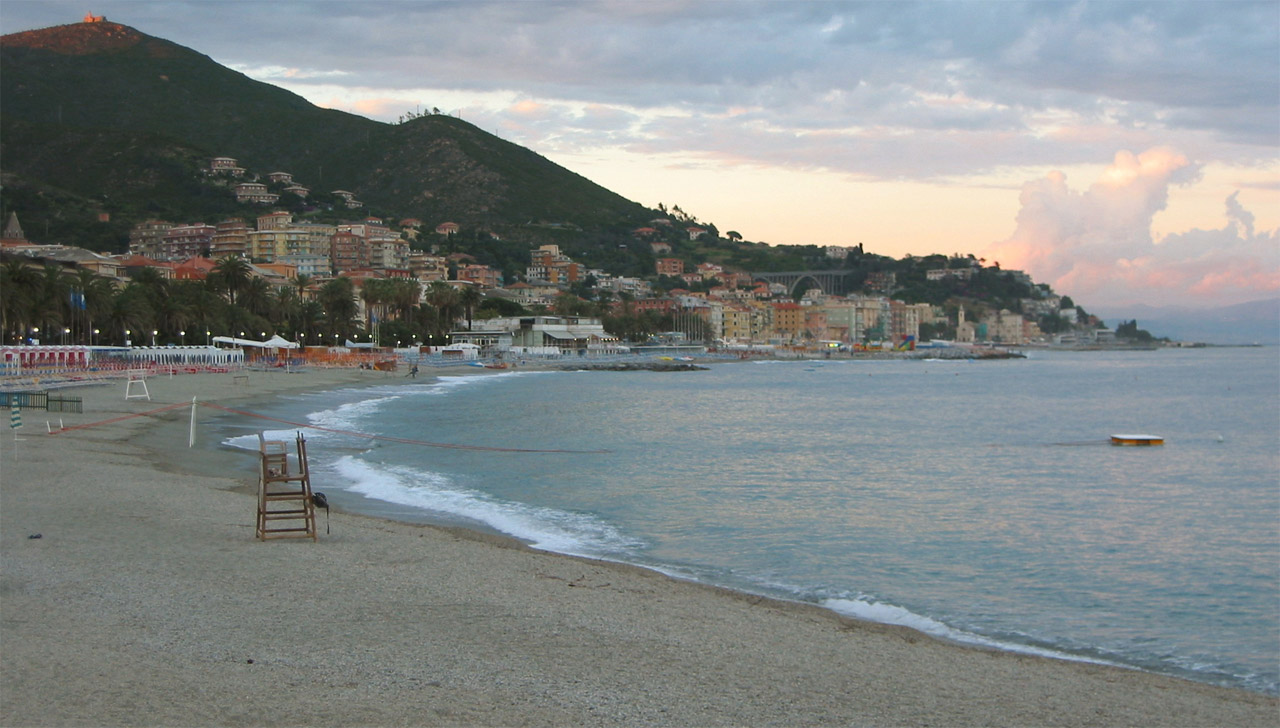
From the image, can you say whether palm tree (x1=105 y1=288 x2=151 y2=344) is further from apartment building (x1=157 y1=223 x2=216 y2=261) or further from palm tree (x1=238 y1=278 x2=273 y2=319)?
apartment building (x1=157 y1=223 x2=216 y2=261)

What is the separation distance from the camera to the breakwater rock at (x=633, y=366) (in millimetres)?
102562

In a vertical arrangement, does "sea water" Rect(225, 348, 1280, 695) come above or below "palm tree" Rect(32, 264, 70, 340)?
below

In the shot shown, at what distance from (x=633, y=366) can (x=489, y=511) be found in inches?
3487

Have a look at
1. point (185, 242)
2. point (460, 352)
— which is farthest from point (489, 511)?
point (185, 242)

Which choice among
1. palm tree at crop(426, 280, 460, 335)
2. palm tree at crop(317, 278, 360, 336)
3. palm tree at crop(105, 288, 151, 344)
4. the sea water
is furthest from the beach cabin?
the sea water

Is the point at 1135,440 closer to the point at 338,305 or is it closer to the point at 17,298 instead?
the point at 17,298

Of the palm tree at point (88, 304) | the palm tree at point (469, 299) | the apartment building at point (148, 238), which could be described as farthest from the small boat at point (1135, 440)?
the apartment building at point (148, 238)

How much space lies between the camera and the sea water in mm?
11406

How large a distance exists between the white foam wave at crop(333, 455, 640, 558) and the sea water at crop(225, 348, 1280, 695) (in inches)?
3.0

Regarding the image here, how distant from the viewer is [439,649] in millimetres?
7918

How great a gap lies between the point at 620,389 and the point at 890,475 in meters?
43.8

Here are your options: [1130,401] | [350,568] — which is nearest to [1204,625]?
[350,568]

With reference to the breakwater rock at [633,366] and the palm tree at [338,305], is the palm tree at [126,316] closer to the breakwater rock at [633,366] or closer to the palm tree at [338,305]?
the palm tree at [338,305]

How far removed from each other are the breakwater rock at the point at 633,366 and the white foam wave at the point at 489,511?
260ft
